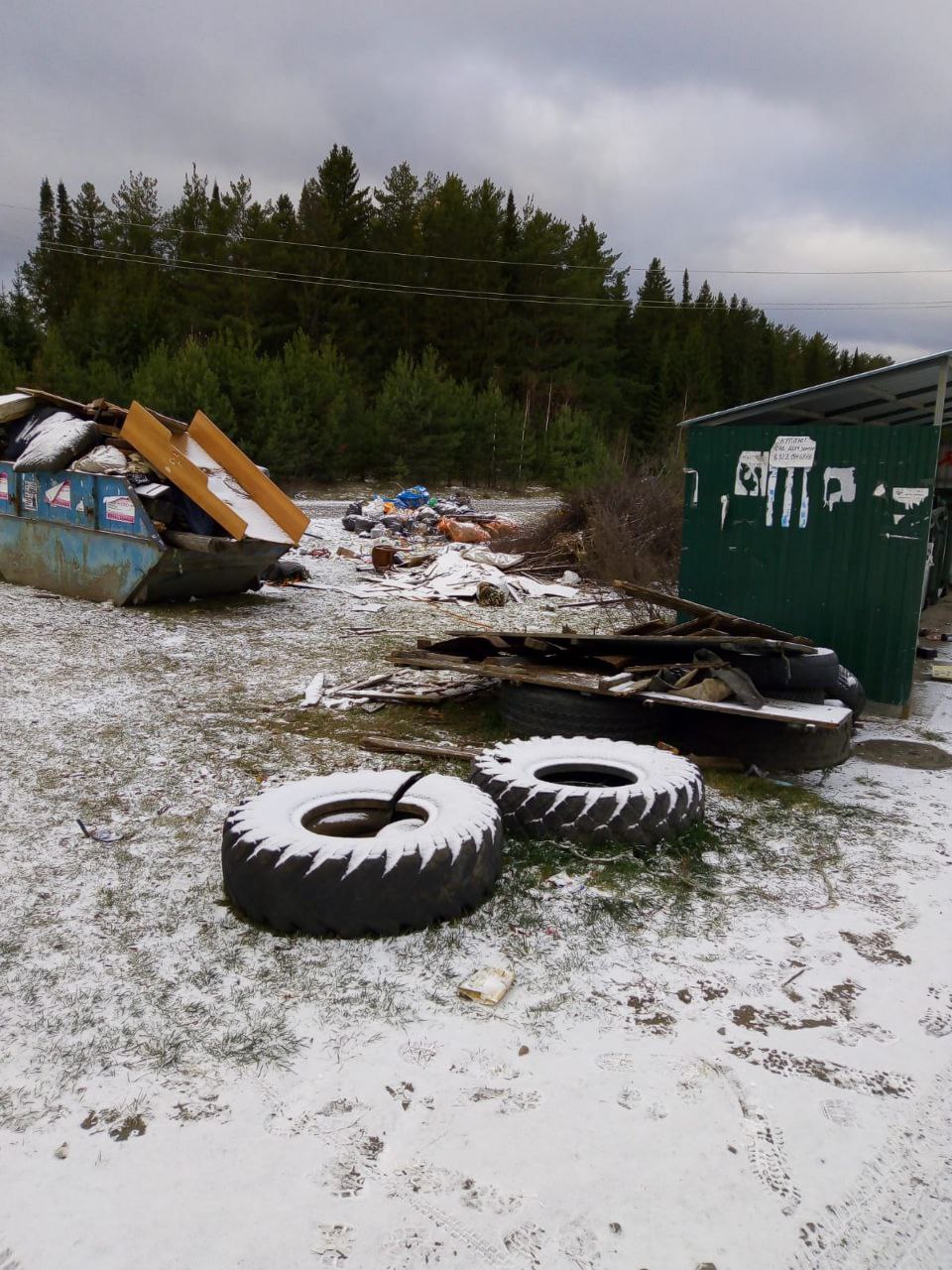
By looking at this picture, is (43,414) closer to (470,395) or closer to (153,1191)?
(153,1191)

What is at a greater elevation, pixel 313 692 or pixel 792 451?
pixel 792 451

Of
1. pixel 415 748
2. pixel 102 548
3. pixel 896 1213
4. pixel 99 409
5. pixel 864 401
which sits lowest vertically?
pixel 896 1213

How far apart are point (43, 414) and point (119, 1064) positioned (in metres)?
9.40

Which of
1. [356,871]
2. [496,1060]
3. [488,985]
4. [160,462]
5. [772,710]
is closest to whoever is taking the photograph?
[496,1060]

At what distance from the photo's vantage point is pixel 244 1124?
219cm

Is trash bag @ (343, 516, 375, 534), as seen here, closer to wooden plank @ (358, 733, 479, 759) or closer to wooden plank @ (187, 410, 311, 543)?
wooden plank @ (187, 410, 311, 543)

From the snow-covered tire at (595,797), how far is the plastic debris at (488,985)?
3.43ft

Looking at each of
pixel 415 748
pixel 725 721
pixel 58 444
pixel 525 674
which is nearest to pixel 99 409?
pixel 58 444

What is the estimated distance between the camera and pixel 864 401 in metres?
8.12

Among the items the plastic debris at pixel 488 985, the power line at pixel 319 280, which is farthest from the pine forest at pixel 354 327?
the plastic debris at pixel 488 985

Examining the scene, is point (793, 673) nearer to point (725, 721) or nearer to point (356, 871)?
point (725, 721)

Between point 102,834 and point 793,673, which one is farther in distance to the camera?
point 793,673

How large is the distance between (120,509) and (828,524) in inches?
265

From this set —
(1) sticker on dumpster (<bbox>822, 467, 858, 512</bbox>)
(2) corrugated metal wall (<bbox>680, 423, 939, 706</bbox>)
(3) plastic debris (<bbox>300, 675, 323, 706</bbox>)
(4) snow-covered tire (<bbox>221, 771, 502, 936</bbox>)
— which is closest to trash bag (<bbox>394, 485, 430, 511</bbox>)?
(2) corrugated metal wall (<bbox>680, 423, 939, 706</bbox>)
